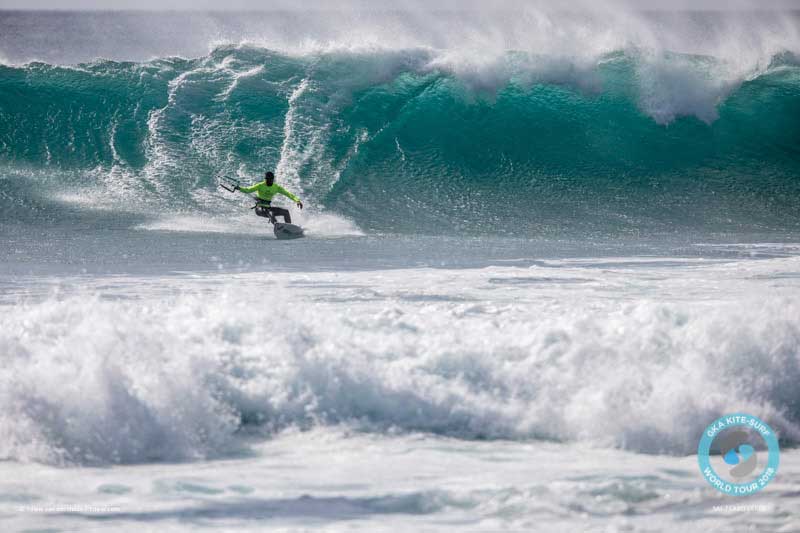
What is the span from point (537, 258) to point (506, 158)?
7.00m

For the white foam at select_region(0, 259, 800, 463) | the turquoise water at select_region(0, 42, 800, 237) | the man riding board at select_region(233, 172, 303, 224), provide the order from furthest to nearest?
the turquoise water at select_region(0, 42, 800, 237)
the man riding board at select_region(233, 172, 303, 224)
the white foam at select_region(0, 259, 800, 463)

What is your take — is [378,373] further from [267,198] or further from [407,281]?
[267,198]

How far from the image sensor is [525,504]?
495cm

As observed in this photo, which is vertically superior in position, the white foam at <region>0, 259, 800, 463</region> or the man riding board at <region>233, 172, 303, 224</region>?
the man riding board at <region>233, 172, 303, 224</region>

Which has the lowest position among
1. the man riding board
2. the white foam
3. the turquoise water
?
the white foam

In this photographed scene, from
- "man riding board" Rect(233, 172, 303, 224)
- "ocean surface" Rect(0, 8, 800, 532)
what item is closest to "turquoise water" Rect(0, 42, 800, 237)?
"ocean surface" Rect(0, 8, 800, 532)

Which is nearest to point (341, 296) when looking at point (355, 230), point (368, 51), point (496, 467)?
point (496, 467)

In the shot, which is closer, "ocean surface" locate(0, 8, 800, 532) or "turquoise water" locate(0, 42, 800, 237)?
"ocean surface" locate(0, 8, 800, 532)

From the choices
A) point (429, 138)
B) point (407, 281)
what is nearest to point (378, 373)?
point (407, 281)

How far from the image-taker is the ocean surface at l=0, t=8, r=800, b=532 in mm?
5262

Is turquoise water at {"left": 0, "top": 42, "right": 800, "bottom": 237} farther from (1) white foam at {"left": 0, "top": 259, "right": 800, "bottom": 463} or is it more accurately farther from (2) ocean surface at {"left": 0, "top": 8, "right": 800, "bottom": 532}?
(1) white foam at {"left": 0, "top": 259, "right": 800, "bottom": 463}

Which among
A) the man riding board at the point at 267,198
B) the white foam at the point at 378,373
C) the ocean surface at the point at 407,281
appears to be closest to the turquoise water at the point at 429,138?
the ocean surface at the point at 407,281

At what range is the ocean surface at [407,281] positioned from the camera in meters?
5.26

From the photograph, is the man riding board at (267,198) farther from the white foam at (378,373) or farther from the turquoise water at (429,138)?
the white foam at (378,373)
